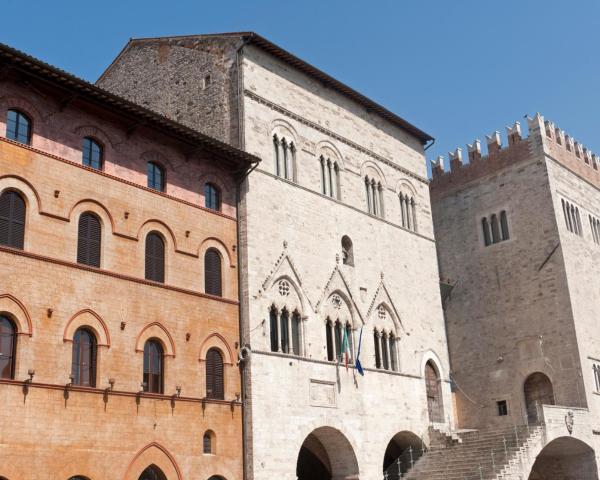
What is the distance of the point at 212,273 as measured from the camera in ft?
74.0

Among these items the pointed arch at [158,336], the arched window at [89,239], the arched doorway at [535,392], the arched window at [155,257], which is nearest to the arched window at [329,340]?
the pointed arch at [158,336]

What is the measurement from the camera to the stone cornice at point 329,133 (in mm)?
25609

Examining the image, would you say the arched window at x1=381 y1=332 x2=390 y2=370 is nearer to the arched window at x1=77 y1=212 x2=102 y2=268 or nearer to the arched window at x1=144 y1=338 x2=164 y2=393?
the arched window at x1=144 y1=338 x2=164 y2=393

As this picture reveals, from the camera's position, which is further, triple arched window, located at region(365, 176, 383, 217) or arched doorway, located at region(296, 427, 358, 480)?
triple arched window, located at region(365, 176, 383, 217)

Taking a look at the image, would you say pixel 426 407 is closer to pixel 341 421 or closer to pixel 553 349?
pixel 341 421

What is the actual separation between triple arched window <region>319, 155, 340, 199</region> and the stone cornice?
1071 mm

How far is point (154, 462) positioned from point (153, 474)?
46 centimetres

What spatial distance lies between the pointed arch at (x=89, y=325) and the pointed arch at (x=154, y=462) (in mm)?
2799

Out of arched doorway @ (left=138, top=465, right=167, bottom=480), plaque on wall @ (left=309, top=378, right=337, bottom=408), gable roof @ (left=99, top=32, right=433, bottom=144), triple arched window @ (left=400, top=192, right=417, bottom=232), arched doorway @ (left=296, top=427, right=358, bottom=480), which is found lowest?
arched doorway @ (left=138, top=465, right=167, bottom=480)

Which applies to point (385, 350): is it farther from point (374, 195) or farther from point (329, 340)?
point (374, 195)

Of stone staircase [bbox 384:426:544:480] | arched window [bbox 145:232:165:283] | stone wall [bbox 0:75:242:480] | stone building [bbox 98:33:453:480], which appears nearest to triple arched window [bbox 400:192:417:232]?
stone building [bbox 98:33:453:480]

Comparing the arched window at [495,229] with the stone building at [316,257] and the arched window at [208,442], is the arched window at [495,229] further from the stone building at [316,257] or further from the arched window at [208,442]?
the arched window at [208,442]

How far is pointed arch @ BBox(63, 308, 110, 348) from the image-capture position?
1817 cm

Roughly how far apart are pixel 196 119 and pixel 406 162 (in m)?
9.60
